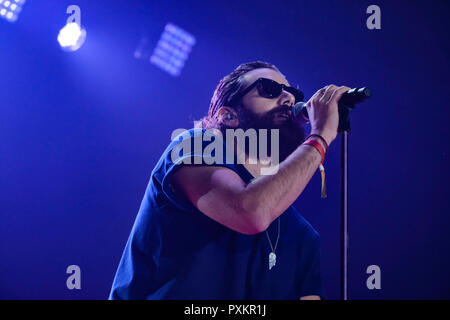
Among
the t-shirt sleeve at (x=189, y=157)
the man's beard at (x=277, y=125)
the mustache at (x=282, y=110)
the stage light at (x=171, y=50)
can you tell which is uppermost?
the stage light at (x=171, y=50)

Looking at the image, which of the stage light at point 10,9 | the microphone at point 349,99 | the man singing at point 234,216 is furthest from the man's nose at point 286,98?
the stage light at point 10,9

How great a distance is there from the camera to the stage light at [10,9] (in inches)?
83.9

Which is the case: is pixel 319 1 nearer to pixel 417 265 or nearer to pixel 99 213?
pixel 417 265

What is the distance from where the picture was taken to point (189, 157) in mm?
1273

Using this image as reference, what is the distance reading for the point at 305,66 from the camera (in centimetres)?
203

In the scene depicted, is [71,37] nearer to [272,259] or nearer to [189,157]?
[189,157]

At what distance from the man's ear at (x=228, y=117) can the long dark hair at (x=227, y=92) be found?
0.07 feet

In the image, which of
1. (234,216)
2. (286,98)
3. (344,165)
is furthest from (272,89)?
(234,216)

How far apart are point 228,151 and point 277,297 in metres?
0.58

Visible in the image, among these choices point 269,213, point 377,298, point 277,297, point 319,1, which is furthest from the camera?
point 319,1

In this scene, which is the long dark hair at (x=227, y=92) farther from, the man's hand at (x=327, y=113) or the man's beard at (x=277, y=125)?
the man's hand at (x=327, y=113)

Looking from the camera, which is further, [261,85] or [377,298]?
[377,298]

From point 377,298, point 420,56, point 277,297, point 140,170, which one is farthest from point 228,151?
point 420,56

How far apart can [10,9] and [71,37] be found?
37 centimetres
